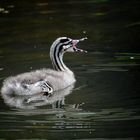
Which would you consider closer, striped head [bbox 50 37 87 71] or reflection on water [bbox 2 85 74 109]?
reflection on water [bbox 2 85 74 109]

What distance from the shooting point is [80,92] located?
45.0ft

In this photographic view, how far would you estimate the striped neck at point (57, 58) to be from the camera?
15141 millimetres

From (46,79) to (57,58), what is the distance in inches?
45.2

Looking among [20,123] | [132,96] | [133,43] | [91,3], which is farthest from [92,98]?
[91,3]

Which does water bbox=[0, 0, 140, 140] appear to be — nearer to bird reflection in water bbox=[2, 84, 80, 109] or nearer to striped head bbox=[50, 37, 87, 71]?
bird reflection in water bbox=[2, 84, 80, 109]

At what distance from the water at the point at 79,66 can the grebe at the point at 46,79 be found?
0.56 ft

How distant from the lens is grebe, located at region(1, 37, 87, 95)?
13734 mm

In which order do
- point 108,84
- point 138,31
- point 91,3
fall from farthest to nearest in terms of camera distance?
point 91,3 < point 138,31 < point 108,84

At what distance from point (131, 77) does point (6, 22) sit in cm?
708

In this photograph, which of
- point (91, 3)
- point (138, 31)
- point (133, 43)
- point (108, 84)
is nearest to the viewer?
point (108, 84)

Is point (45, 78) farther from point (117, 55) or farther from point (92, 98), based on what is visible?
point (117, 55)

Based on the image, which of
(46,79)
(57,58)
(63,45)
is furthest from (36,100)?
(63,45)

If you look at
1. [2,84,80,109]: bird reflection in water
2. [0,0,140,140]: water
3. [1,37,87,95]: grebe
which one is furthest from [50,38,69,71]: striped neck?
[2,84,80,109]: bird reflection in water

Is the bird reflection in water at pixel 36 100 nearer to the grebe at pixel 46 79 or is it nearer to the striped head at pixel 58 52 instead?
the grebe at pixel 46 79
